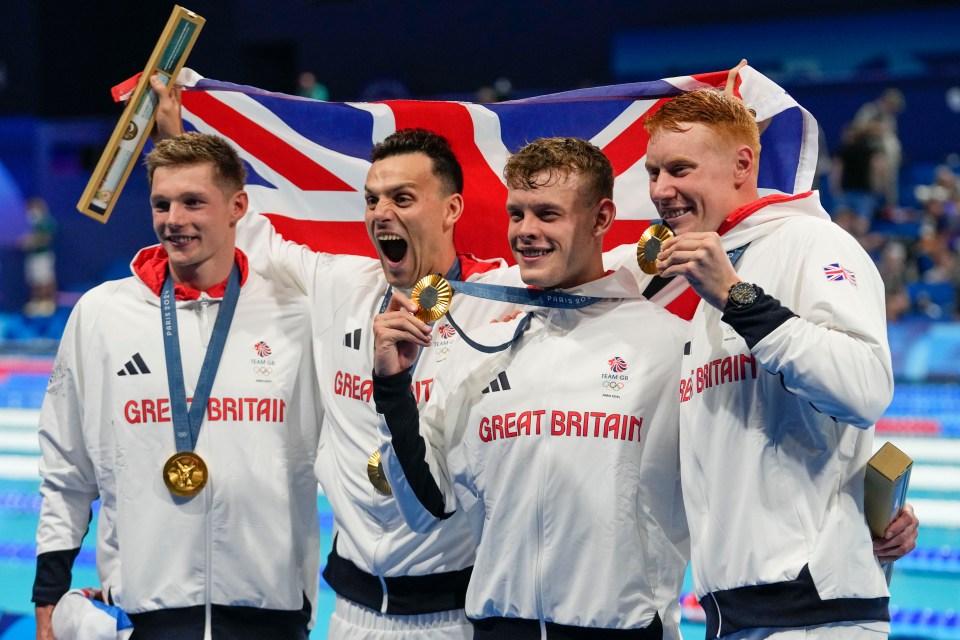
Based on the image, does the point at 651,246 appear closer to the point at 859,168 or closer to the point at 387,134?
the point at 387,134

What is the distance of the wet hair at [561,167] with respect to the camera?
271 cm

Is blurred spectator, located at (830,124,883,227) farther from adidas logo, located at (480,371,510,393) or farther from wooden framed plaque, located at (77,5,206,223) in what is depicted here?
adidas logo, located at (480,371,510,393)

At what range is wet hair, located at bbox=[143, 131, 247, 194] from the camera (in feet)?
10.5

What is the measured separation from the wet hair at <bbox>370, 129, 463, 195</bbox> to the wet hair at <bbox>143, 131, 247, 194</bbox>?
0.45 m

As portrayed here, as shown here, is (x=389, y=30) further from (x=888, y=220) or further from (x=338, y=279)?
(x=338, y=279)

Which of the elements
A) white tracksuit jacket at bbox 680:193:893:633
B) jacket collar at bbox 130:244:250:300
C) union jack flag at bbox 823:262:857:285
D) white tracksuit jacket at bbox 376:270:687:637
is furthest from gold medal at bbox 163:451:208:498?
union jack flag at bbox 823:262:857:285

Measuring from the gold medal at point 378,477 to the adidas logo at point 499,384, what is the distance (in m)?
0.39

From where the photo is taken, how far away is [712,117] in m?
2.48

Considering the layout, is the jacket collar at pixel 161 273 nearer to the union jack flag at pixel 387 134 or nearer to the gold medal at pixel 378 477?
the union jack flag at pixel 387 134

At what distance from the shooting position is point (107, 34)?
18.1m

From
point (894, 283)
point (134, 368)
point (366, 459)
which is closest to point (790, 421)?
point (366, 459)

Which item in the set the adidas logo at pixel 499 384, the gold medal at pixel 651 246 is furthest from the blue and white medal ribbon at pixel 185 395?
the gold medal at pixel 651 246

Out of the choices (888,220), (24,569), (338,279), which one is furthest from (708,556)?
(888,220)

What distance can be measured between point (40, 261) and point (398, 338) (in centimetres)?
1492
